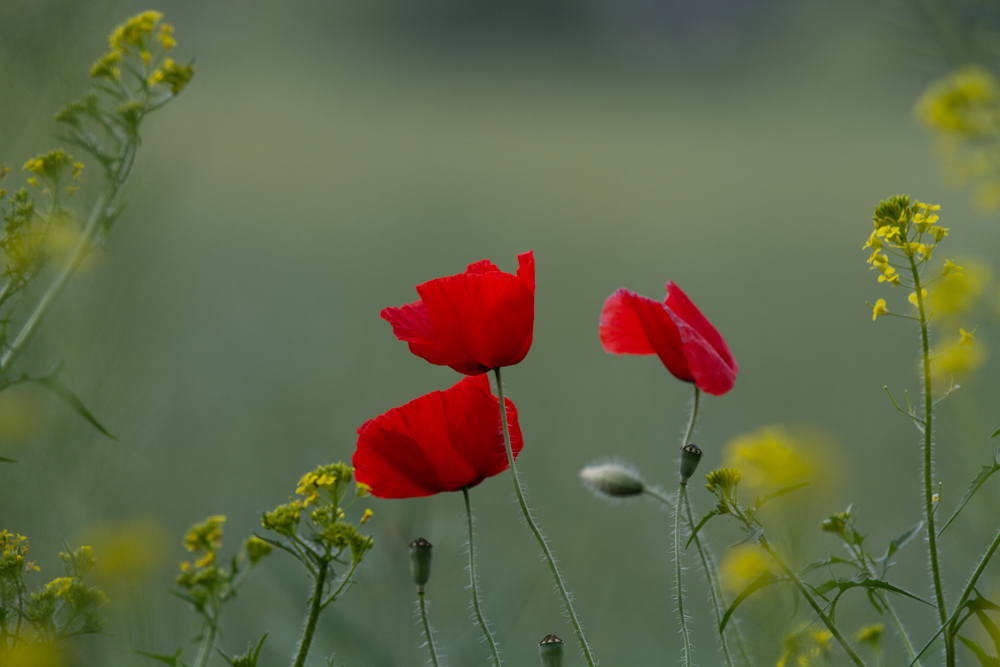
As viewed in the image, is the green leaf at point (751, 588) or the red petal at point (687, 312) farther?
the red petal at point (687, 312)

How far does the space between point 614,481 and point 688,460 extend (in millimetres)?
52

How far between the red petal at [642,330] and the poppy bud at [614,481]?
5 centimetres

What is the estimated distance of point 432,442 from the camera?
0.93 ft

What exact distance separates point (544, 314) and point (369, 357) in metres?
0.58

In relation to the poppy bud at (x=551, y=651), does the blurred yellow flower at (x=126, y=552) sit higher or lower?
lower

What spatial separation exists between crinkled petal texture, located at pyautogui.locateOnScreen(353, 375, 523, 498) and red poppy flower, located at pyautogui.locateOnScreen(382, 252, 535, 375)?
0.6 inches

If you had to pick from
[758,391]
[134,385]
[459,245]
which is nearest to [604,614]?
[134,385]

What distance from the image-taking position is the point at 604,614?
2.97 feet

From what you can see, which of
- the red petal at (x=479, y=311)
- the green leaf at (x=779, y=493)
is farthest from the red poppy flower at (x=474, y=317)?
the green leaf at (x=779, y=493)

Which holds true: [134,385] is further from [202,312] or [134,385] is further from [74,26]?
[202,312]

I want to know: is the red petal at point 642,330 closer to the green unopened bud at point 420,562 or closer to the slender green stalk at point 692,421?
the slender green stalk at point 692,421

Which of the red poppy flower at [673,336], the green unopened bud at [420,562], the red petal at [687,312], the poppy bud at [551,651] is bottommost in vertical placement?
the poppy bud at [551,651]

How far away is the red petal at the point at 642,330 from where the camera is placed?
0.29 m

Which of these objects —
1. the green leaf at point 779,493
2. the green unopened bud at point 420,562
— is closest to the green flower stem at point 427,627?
the green unopened bud at point 420,562
